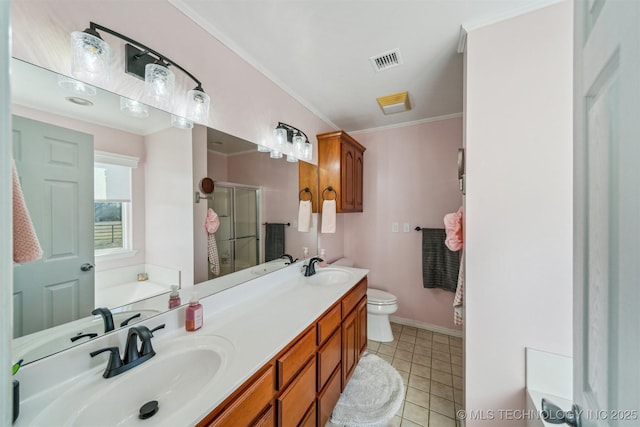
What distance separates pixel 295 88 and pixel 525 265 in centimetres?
201

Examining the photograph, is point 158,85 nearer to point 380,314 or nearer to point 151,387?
point 151,387

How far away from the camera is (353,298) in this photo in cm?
178

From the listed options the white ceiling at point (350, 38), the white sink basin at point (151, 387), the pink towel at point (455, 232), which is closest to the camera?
the white sink basin at point (151, 387)

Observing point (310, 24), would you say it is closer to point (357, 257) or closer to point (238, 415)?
point (238, 415)

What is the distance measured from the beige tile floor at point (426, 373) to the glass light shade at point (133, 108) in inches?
81.4

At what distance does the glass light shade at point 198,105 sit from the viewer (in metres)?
1.17

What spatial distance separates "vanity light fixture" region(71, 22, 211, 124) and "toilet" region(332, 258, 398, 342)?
7.22ft

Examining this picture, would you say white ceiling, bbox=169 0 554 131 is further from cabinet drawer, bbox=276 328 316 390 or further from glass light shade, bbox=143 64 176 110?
cabinet drawer, bbox=276 328 316 390

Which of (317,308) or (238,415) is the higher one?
(317,308)

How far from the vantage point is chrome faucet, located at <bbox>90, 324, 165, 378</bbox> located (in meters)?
0.77

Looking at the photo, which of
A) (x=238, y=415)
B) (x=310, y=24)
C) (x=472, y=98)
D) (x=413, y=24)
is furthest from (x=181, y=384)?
(x=413, y=24)

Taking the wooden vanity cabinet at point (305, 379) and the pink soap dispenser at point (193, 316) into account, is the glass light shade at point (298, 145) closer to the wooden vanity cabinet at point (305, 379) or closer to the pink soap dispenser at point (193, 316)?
the wooden vanity cabinet at point (305, 379)

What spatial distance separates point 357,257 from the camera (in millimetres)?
3006

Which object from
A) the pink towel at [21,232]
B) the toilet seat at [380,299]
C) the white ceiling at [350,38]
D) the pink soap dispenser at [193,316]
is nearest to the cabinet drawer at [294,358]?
the pink soap dispenser at [193,316]
